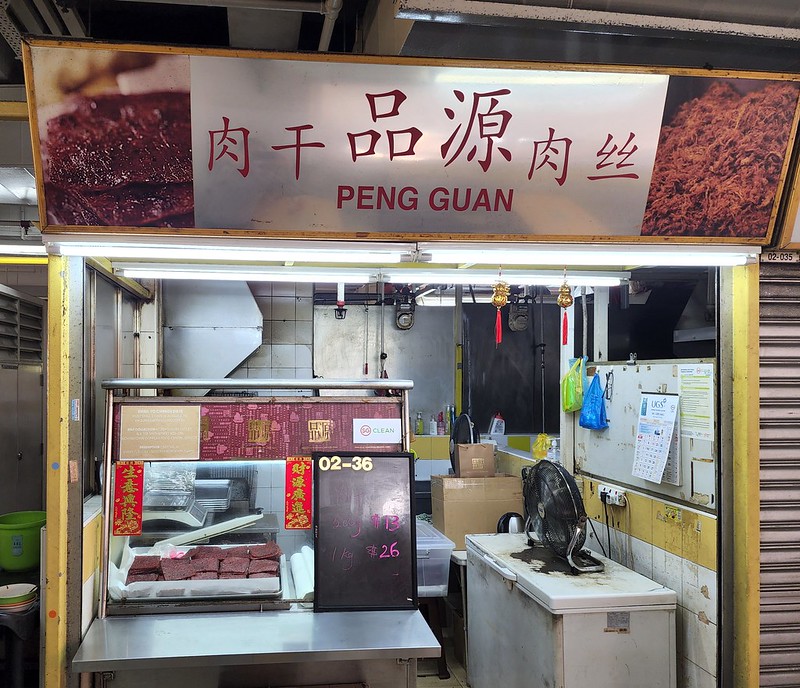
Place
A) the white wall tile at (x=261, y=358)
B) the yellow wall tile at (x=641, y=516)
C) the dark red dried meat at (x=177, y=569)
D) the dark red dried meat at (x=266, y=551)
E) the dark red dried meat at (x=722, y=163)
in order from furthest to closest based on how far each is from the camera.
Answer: the white wall tile at (x=261, y=358), the yellow wall tile at (x=641, y=516), the dark red dried meat at (x=266, y=551), the dark red dried meat at (x=177, y=569), the dark red dried meat at (x=722, y=163)

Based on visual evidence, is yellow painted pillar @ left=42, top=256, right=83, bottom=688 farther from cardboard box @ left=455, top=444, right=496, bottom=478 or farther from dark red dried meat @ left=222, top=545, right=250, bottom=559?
cardboard box @ left=455, top=444, right=496, bottom=478

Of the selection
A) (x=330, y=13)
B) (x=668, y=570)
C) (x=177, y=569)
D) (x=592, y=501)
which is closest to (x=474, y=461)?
(x=592, y=501)

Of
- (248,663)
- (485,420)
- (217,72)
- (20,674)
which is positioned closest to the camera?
(217,72)

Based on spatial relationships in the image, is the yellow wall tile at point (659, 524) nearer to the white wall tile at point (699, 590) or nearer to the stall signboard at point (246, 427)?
the white wall tile at point (699, 590)

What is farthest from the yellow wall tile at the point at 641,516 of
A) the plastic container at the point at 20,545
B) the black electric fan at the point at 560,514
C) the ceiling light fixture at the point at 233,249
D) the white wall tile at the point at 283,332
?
the white wall tile at the point at 283,332

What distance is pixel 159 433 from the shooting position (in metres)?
3.45

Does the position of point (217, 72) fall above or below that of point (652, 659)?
above

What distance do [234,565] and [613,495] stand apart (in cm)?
261

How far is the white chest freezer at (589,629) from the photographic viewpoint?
3.58m

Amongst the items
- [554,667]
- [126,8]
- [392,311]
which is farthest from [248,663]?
[392,311]

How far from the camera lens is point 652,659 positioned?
364 cm

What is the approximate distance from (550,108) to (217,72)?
1440mm

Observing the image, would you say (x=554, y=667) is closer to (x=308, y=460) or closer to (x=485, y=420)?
(x=308, y=460)

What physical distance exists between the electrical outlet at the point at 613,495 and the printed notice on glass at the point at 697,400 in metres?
0.84
